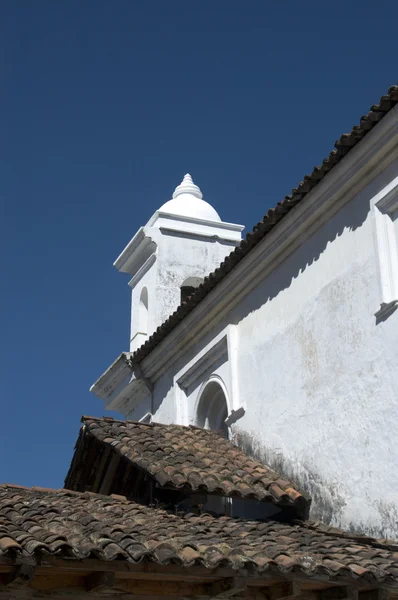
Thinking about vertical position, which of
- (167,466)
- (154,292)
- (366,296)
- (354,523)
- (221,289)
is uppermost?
(154,292)

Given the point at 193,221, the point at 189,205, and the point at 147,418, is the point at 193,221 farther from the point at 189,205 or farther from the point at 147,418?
the point at 147,418

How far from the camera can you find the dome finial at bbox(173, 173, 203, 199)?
18031mm

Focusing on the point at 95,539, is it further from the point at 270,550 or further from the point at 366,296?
the point at 366,296

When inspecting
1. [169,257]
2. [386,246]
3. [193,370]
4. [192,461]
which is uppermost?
[169,257]

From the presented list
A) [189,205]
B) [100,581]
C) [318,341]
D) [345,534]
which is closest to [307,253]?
[318,341]

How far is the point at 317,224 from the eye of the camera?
34.0 ft

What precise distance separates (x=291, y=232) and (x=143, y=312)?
22.4 feet

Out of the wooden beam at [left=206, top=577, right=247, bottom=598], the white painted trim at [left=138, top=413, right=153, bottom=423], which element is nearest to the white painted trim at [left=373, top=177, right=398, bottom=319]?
the wooden beam at [left=206, top=577, right=247, bottom=598]

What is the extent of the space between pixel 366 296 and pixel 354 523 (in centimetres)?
232

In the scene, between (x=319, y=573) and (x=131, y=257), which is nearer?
(x=319, y=573)

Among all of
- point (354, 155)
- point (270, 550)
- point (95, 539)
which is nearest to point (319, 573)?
point (270, 550)

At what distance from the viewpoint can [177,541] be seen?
6824mm

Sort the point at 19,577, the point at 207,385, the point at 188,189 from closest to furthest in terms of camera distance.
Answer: the point at 19,577 → the point at 207,385 → the point at 188,189

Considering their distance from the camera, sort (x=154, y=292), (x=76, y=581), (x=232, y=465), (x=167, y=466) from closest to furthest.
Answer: (x=76, y=581)
(x=167, y=466)
(x=232, y=465)
(x=154, y=292)
